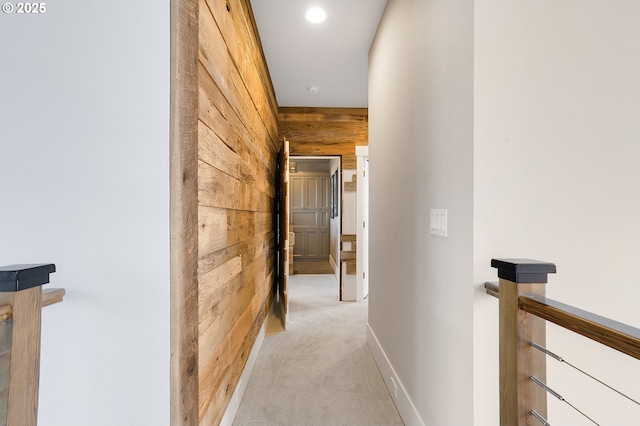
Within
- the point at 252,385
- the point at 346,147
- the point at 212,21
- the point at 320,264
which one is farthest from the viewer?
the point at 320,264

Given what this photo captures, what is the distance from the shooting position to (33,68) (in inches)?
40.2

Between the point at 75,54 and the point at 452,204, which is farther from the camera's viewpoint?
the point at 452,204

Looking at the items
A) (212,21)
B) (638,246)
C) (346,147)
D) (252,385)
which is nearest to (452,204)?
(638,246)

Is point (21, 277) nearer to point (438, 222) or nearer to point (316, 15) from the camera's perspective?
point (438, 222)

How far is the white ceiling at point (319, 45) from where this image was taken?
7.61 ft

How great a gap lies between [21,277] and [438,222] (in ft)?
4.72

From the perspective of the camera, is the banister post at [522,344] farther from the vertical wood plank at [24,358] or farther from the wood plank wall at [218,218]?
the vertical wood plank at [24,358]

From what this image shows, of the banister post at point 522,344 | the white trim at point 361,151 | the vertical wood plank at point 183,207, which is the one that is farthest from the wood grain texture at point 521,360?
the white trim at point 361,151

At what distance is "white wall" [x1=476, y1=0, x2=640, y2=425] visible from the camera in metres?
1.13

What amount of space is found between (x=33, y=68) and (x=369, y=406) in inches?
91.4

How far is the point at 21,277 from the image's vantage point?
788mm

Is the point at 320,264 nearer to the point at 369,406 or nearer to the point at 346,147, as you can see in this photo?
the point at 346,147

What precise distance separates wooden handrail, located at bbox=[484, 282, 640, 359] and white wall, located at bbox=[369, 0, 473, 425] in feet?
0.86

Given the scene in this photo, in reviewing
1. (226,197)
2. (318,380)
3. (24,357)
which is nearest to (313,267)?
(318,380)
